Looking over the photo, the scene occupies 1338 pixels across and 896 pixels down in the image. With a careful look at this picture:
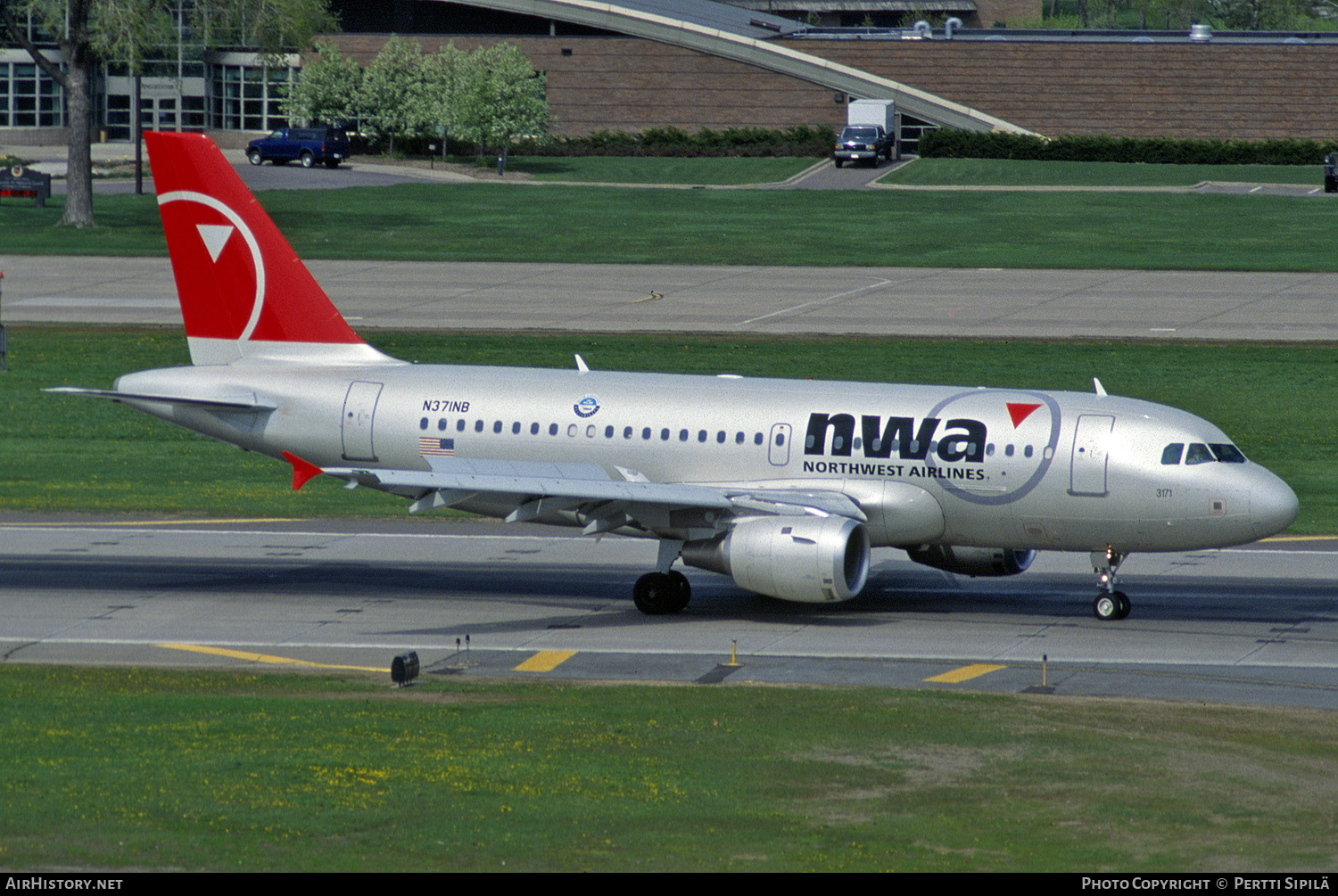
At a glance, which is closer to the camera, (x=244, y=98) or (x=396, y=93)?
(x=396, y=93)

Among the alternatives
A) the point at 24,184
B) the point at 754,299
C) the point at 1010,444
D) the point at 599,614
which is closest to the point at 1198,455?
the point at 1010,444

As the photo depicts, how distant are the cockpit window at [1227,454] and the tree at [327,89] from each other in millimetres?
116618

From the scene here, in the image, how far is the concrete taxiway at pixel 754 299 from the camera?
225 feet

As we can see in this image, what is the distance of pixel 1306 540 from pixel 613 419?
1737cm

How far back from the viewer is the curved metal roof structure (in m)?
145

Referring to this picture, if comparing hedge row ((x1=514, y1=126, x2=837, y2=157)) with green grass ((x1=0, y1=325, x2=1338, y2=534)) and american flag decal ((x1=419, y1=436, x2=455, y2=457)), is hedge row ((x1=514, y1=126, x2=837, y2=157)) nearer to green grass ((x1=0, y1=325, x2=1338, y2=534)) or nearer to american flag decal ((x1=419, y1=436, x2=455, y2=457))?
green grass ((x1=0, y1=325, x2=1338, y2=534))

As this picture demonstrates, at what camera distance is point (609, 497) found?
32.3m

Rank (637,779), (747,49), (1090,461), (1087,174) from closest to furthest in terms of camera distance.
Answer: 1. (637,779)
2. (1090,461)
3. (1087,174)
4. (747,49)

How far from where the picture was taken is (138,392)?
36.9 metres

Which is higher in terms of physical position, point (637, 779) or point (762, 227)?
point (762, 227)

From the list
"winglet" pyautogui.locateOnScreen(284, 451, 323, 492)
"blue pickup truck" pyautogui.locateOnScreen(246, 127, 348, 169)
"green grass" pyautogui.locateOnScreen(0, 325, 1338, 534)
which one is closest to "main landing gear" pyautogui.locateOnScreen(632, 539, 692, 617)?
"winglet" pyautogui.locateOnScreen(284, 451, 323, 492)

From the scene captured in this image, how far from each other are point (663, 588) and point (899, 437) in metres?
5.44

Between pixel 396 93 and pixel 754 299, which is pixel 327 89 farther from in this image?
pixel 754 299

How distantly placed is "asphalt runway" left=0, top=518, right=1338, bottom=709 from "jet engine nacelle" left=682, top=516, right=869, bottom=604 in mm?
987
